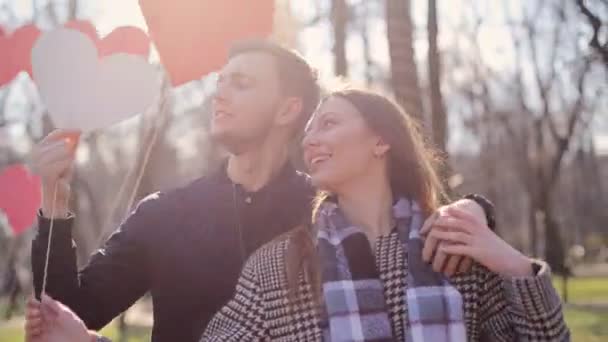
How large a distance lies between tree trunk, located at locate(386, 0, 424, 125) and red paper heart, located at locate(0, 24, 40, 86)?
2.17 m

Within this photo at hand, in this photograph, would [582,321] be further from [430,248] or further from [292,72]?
[430,248]

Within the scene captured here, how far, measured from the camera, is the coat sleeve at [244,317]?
96.3 inches

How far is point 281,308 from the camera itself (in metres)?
2.44

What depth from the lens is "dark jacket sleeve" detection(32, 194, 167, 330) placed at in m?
2.71

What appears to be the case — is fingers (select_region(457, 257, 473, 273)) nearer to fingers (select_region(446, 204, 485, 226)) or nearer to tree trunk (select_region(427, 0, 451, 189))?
fingers (select_region(446, 204, 485, 226))

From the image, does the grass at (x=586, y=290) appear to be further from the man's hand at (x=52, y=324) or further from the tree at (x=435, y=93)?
the man's hand at (x=52, y=324)

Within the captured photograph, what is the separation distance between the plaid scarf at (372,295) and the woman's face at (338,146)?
0.16m

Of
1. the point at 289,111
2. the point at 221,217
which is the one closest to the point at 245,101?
the point at 289,111

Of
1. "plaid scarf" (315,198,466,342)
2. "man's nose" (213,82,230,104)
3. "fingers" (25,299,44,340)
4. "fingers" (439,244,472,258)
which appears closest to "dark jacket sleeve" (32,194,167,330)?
"fingers" (25,299,44,340)

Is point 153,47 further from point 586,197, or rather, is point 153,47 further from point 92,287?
point 586,197

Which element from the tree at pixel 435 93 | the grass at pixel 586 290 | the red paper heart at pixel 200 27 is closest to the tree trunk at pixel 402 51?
the tree at pixel 435 93

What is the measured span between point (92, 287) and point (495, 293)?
4.28 ft

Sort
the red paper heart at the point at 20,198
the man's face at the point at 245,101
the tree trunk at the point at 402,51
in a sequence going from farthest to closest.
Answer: the tree trunk at the point at 402,51 → the red paper heart at the point at 20,198 → the man's face at the point at 245,101

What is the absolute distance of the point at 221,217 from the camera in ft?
10.0
